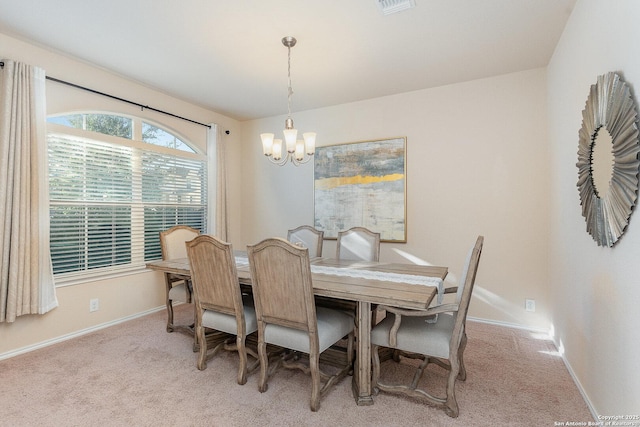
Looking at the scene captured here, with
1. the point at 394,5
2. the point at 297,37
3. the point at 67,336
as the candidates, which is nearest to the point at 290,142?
the point at 297,37

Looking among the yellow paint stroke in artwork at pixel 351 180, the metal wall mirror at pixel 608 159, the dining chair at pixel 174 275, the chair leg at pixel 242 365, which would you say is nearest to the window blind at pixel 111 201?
the dining chair at pixel 174 275

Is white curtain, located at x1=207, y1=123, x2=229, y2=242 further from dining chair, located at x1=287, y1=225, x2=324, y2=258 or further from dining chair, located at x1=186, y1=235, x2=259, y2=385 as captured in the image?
dining chair, located at x1=186, y1=235, x2=259, y2=385

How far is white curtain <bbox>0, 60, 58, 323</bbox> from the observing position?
8.36 feet

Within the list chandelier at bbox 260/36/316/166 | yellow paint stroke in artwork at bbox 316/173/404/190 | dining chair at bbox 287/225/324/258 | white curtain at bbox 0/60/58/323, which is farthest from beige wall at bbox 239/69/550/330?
white curtain at bbox 0/60/58/323

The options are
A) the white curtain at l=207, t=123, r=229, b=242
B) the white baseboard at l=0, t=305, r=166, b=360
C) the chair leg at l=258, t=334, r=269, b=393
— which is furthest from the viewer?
the white curtain at l=207, t=123, r=229, b=242

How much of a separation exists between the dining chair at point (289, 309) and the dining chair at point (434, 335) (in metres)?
0.33

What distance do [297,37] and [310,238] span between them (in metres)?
1.99

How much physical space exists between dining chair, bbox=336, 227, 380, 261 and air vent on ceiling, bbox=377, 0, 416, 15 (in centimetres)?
189

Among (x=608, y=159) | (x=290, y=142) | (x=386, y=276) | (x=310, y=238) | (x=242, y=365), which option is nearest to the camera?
(x=608, y=159)

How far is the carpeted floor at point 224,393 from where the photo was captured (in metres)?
1.85

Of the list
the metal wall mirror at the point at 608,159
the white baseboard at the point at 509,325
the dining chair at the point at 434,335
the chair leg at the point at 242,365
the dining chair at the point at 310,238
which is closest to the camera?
the metal wall mirror at the point at 608,159

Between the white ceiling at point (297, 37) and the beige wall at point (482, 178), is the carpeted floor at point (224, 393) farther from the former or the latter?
the white ceiling at point (297, 37)

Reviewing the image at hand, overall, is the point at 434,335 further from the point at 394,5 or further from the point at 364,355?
the point at 394,5

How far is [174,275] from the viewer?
3352 mm
